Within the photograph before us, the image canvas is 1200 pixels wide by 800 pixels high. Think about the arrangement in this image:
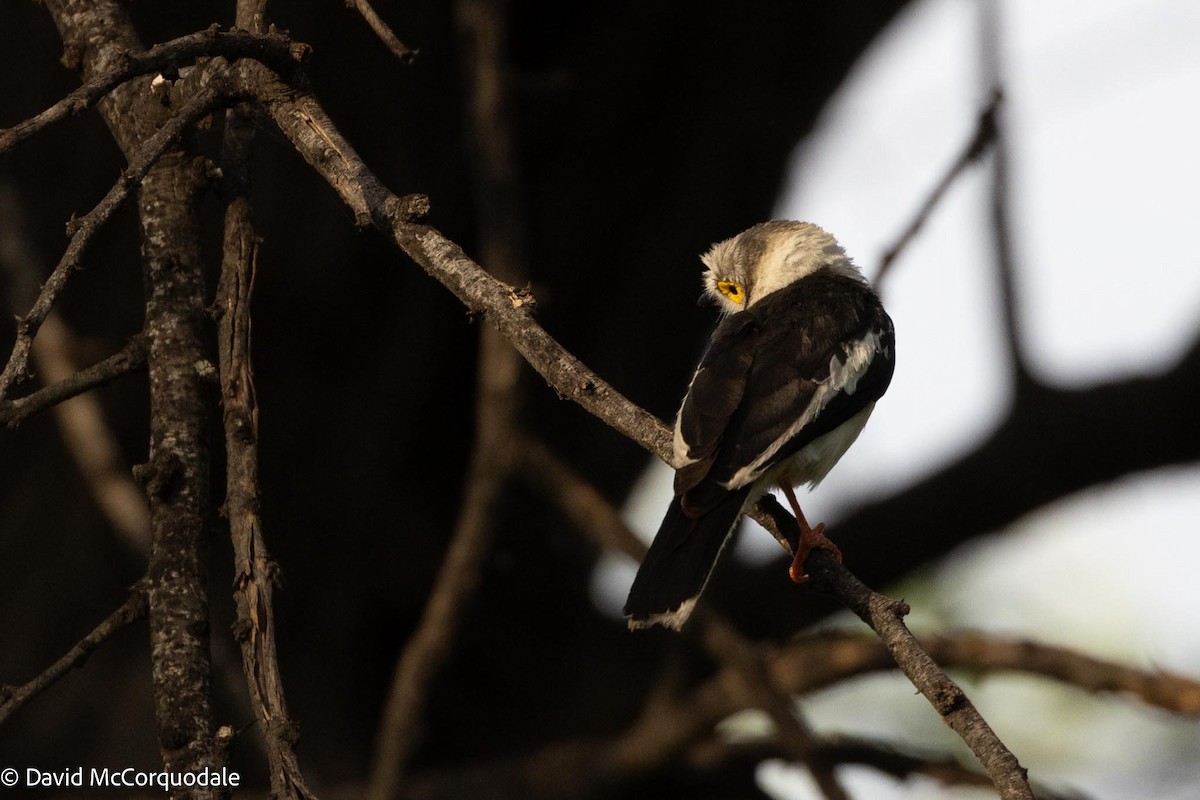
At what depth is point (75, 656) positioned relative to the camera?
8.47 ft

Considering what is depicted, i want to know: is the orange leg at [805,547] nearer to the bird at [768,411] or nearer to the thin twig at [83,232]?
the bird at [768,411]

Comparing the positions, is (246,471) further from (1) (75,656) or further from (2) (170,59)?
(2) (170,59)

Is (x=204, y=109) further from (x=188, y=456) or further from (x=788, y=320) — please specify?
(x=788, y=320)

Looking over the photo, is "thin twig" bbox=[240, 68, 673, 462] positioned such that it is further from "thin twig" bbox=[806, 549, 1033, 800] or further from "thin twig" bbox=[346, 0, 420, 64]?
"thin twig" bbox=[806, 549, 1033, 800]

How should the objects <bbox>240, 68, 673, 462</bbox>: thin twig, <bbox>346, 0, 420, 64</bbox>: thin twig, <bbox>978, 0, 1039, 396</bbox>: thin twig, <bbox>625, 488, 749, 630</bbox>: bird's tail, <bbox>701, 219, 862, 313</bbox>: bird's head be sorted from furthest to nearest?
<bbox>978, 0, 1039, 396</bbox>: thin twig < <bbox>701, 219, 862, 313</bbox>: bird's head < <bbox>625, 488, 749, 630</bbox>: bird's tail < <bbox>346, 0, 420, 64</bbox>: thin twig < <bbox>240, 68, 673, 462</bbox>: thin twig

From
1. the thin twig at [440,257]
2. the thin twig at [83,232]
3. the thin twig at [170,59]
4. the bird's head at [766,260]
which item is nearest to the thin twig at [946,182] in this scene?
the bird's head at [766,260]

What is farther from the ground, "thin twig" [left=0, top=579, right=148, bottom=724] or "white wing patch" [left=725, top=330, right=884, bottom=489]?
"white wing patch" [left=725, top=330, right=884, bottom=489]

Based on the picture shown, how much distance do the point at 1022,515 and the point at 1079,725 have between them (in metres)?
4.98

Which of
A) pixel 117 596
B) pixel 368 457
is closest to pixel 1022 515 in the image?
pixel 368 457

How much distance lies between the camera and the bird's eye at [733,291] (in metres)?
5.59

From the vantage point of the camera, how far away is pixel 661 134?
24.2 feet

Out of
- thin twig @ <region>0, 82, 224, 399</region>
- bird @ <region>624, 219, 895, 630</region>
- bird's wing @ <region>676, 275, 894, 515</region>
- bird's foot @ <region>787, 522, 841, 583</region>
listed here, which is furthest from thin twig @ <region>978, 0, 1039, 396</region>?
thin twig @ <region>0, 82, 224, 399</region>

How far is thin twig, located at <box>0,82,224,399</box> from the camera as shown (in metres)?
2.27

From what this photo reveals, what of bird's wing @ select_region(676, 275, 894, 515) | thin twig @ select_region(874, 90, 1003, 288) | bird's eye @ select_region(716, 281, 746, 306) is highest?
bird's eye @ select_region(716, 281, 746, 306)
